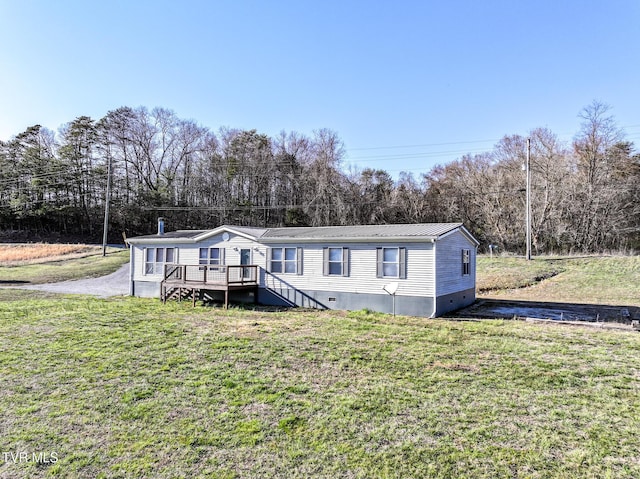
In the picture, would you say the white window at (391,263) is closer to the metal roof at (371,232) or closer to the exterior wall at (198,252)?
the metal roof at (371,232)

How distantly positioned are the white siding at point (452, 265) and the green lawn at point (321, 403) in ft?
9.20

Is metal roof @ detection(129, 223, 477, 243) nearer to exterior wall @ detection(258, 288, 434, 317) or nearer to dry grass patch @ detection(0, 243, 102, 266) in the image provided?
exterior wall @ detection(258, 288, 434, 317)

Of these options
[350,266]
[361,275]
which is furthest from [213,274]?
[361,275]

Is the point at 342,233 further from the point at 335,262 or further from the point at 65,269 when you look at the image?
the point at 65,269

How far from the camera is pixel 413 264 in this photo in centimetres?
1169

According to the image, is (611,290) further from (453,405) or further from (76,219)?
(76,219)

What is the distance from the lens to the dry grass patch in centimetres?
→ 2802

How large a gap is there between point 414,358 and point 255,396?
3.22m

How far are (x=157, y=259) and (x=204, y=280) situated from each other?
390 cm

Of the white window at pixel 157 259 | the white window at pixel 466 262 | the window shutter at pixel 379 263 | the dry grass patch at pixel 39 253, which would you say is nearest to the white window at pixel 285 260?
the window shutter at pixel 379 263

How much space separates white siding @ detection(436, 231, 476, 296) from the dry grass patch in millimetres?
27899

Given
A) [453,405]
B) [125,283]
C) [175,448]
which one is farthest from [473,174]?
[175,448]

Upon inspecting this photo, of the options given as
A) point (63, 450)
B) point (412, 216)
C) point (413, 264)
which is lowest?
point (63, 450)

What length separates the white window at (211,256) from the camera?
1493 cm
